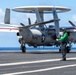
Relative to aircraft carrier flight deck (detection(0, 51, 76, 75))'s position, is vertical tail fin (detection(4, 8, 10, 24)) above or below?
above

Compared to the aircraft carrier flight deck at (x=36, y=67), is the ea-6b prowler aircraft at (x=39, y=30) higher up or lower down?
higher up

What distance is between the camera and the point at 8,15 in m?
49.1

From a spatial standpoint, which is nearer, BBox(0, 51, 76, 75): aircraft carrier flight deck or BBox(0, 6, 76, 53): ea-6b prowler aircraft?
BBox(0, 51, 76, 75): aircraft carrier flight deck

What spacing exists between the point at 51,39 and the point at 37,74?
34.5 meters

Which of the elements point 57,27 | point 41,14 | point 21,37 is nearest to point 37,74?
point 21,37

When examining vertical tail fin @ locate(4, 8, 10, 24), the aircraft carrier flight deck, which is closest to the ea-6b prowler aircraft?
vertical tail fin @ locate(4, 8, 10, 24)

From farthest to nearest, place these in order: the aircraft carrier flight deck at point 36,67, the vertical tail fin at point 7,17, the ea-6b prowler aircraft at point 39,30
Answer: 1. the vertical tail fin at point 7,17
2. the ea-6b prowler aircraft at point 39,30
3. the aircraft carrier flight deck at point 36,67

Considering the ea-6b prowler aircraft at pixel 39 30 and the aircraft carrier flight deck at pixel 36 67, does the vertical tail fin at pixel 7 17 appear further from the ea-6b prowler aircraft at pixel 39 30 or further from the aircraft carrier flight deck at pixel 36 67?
the aircraft carrier flight deck at pixel 36 67

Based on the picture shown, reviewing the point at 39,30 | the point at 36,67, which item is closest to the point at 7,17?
the point at 39,30

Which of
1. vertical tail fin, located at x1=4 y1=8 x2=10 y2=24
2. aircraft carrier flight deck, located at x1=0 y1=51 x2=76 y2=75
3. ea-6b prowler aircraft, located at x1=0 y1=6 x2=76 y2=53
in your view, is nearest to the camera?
aircraft carrier flight deck, located at x1=0 y1=51 x2=76 y2=75

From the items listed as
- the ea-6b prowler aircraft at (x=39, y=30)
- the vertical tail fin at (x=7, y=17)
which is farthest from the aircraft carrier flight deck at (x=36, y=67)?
the vertical tail fin at (x=7, y=17)

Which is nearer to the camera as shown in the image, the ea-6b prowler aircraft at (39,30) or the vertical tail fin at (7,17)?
the ea-6b prowler aircraft at (39,30)

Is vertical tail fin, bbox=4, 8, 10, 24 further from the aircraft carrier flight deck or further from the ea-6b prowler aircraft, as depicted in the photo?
the aircraft carrier flight deck

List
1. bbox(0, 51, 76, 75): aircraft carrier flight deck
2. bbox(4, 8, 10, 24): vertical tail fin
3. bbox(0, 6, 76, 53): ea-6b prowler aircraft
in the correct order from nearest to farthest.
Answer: bbox(0, 51, 76, 75): aircraft carrier flight deck < bbox(0, 6, 76, 53): ea-6b prowler aircraft < bbox(4, 8, 10, 24): vertical tail fin
